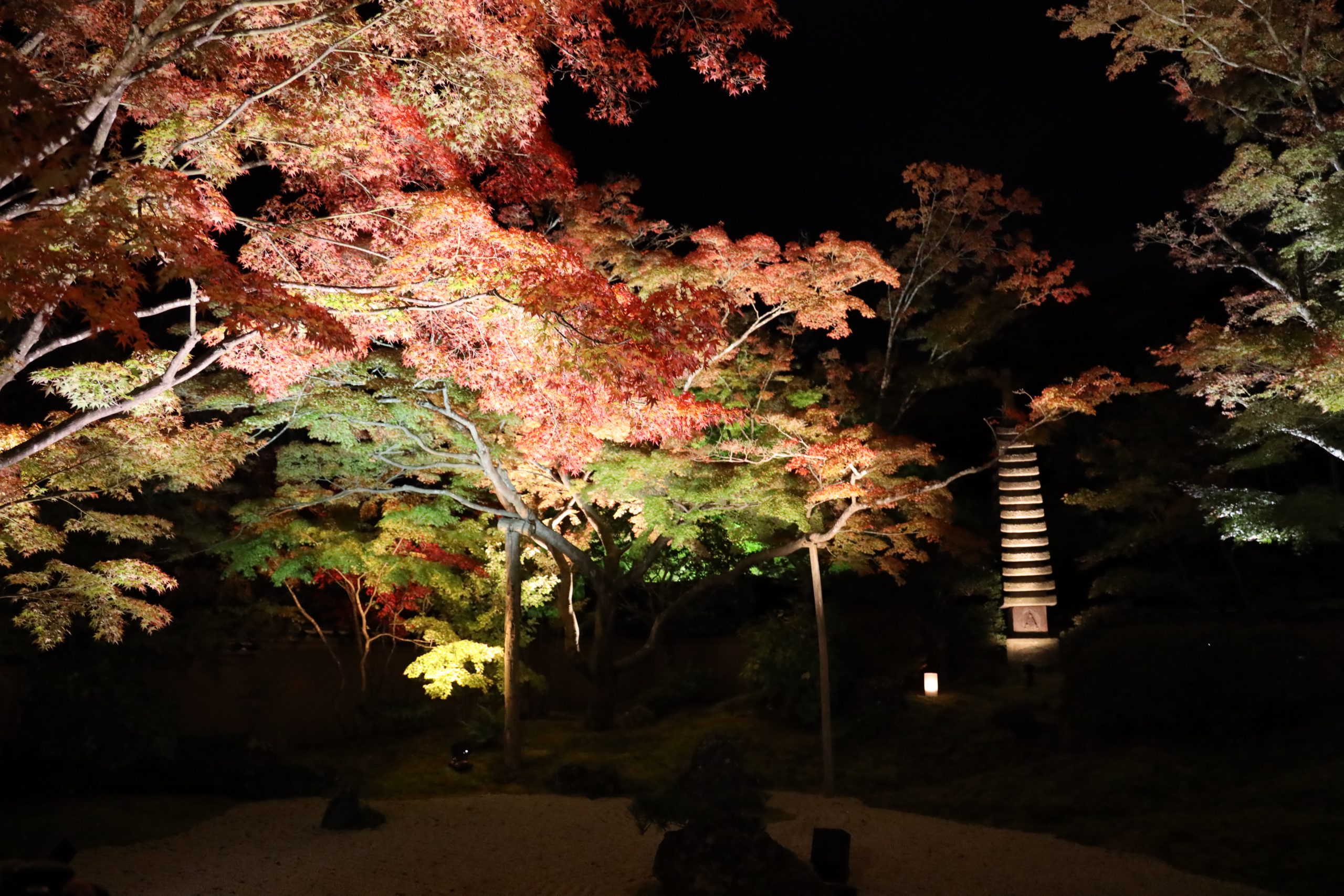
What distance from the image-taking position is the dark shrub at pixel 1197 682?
8570 millimetres

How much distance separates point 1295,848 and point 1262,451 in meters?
6.27

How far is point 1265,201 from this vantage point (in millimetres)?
10328

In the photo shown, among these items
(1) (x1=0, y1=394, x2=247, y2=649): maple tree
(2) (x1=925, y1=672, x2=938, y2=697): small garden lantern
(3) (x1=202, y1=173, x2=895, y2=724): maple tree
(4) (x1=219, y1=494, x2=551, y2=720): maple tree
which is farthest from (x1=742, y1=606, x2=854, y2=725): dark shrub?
(1) (x1=0, y1=394, x2=247, y2=649): maple tree

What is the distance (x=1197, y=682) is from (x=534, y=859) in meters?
6.54

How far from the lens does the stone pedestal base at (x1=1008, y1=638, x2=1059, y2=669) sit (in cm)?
1472

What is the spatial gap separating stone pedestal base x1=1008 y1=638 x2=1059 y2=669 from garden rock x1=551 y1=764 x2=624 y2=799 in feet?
25.1

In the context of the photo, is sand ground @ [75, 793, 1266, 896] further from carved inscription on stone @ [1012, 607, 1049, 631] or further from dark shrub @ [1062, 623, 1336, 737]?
carved inscription on stone @ [1012, 607, 1049, 631]

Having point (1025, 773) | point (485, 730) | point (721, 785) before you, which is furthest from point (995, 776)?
point (485, 730)

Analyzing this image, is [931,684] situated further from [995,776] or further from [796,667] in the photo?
[995,776]

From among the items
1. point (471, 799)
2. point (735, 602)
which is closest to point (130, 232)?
point (471, 799)

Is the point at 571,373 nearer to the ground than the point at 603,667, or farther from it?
farther from it

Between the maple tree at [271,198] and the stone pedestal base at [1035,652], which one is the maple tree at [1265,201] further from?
the maple tree at [271,198]

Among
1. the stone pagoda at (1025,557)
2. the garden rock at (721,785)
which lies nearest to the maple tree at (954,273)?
the stone pagoda at (1025,557)

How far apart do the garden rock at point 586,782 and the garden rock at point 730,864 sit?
4463 mm
